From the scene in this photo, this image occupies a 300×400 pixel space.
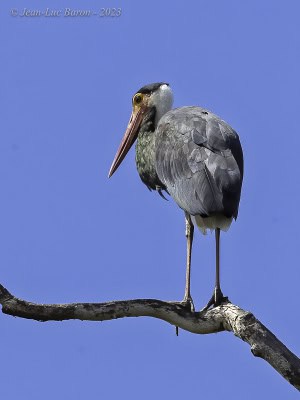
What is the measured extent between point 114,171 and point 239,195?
3268 millimetres

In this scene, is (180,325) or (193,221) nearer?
(180,325)

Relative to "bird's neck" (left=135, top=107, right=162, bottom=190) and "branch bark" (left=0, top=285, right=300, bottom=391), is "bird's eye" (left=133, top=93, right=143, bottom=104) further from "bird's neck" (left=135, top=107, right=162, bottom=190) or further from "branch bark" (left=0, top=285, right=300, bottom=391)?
"branch bark" (left=0, top=285, right=300, bottom=391)

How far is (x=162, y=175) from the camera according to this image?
12039 millimetres

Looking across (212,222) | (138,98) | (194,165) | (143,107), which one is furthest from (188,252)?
(138,98)

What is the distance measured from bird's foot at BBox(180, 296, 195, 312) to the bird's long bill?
3.28 metres

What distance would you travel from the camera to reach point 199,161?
36.8 feet

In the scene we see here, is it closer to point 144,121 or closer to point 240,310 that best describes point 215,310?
point 240,310

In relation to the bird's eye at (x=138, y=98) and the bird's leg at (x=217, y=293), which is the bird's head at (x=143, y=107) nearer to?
the bird's eye at (x=138, y=98)

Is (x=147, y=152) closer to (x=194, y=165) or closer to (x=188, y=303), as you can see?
(x=194, y=165)

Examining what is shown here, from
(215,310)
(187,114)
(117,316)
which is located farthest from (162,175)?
(117,316)

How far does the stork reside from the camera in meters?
10.7

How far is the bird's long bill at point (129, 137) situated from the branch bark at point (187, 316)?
4.31 metres

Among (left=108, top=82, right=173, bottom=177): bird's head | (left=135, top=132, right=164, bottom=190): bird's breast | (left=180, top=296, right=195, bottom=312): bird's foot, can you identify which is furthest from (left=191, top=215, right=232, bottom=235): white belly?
(left=108, top=82, right=173, bottom=177): bird's head

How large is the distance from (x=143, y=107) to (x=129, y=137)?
403 mm
